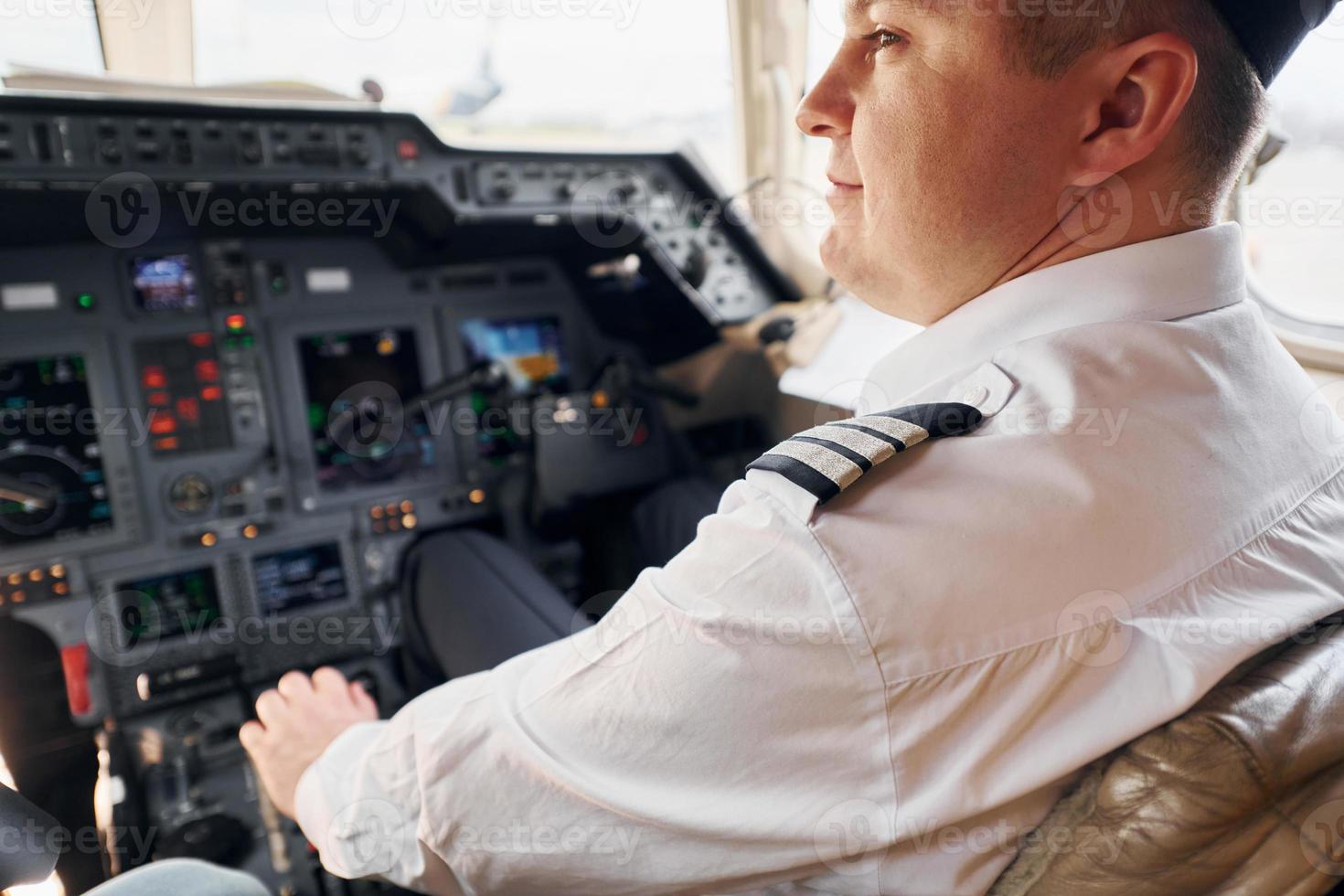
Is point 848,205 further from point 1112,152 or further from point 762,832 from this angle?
point 762,832

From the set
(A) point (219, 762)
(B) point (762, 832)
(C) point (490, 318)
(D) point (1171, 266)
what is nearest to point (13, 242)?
(C) point (490, 318)

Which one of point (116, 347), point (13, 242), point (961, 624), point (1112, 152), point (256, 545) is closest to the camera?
point (961, 624)

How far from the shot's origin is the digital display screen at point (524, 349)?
252 centimetres

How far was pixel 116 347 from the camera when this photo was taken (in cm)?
204

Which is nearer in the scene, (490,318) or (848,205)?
(848,205)

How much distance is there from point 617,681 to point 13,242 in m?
2.04

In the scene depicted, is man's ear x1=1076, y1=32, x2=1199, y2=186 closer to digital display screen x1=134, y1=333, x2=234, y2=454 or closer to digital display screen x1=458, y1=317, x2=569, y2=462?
digital display screen x1=458, y1=317, x2=569, y2=462

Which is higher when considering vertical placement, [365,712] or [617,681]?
[617,681]

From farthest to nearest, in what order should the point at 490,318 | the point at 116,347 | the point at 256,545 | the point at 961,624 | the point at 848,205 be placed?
the point at 490,318
the point at 256,545
the point at 116,347
the point at 848,205
the point at 961,624
